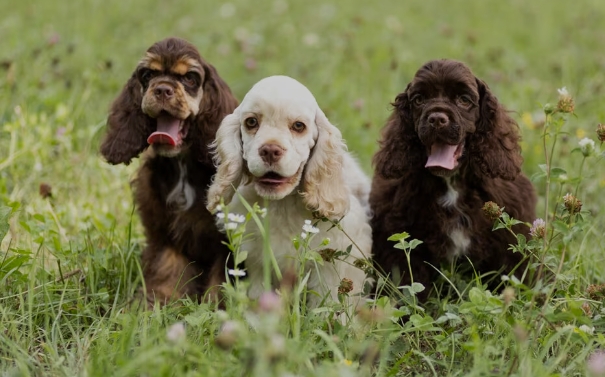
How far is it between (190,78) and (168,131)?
30 centimetres

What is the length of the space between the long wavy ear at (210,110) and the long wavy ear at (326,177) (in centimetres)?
58

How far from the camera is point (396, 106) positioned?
4465 millimetres

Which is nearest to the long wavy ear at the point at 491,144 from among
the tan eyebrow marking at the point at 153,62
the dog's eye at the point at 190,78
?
the dog's eye at the point at 190,78

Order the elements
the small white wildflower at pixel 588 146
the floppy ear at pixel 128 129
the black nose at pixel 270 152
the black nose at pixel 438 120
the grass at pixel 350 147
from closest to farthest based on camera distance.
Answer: the grass at pixel 350 147, the small white wildflower at pixel 588 146, the black nose at pixel 270 152, the black nose at pixel 438 120, the floppy ear at pixel 128 129

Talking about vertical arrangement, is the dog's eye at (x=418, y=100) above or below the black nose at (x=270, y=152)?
above

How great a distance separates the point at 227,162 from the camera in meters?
4.19

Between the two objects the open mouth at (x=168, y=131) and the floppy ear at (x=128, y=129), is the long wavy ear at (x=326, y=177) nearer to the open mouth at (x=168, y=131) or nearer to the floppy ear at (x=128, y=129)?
the open mouth at (x=168, y=131)

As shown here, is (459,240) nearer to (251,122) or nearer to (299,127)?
(299,127)

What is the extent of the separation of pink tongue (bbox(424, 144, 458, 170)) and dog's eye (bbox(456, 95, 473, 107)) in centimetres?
Answer: 21

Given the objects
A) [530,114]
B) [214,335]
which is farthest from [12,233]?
[530,114]

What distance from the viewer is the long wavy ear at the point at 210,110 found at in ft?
14.8

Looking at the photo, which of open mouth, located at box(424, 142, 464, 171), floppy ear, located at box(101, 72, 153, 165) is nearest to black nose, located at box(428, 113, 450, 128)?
open mouth, located at box(424, 142, 464, 171)

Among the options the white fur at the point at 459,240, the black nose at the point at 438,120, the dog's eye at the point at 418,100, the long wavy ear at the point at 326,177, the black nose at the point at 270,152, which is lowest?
the white fur at the point at 459,240

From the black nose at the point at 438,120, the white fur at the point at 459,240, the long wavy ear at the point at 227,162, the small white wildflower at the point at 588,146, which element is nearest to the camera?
the small white wildflower at the point at 588,146
